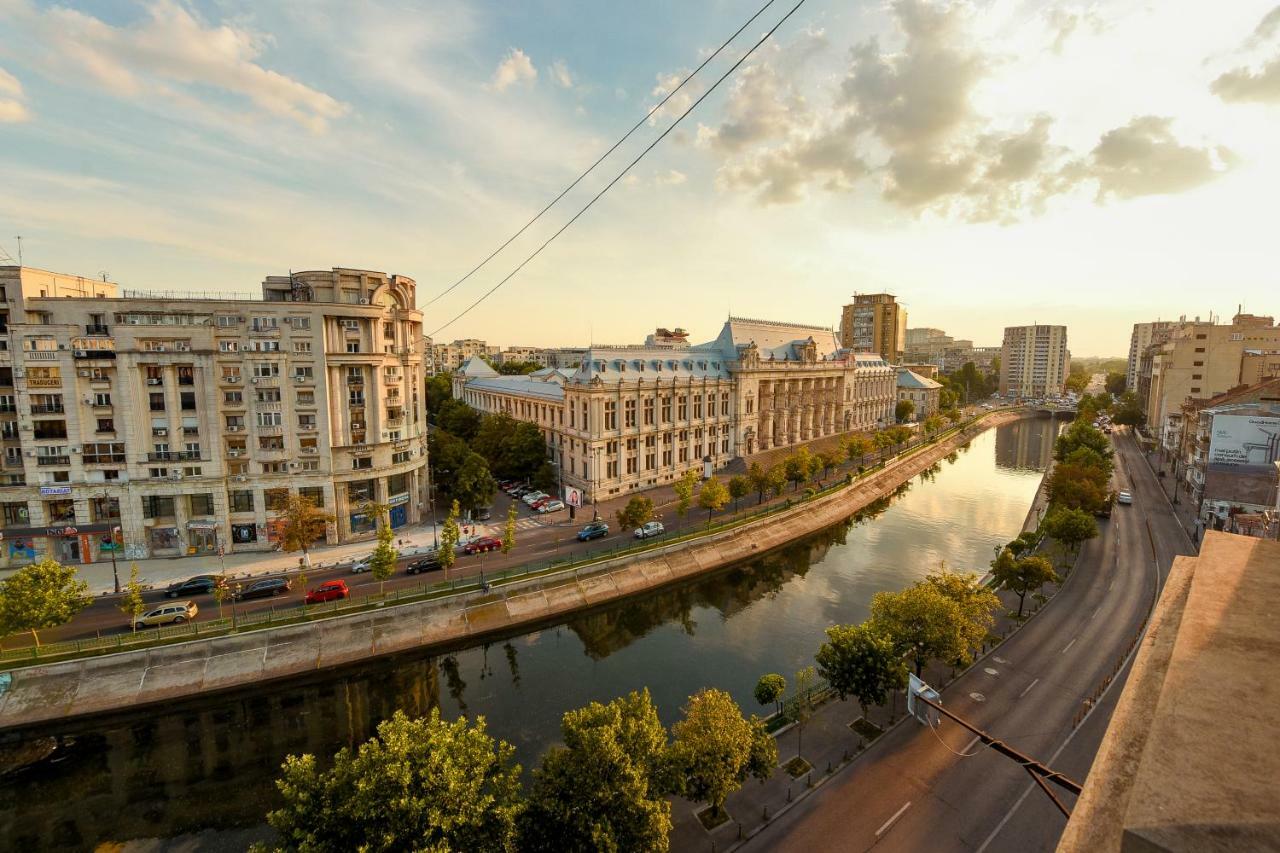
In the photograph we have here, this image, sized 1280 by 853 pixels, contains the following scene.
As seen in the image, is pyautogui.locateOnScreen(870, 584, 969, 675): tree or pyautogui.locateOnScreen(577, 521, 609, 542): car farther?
pyautogui.locateOnScreen(577, 521, 609, 542): car

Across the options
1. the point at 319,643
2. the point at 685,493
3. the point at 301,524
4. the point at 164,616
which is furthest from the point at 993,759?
the point at 301,524

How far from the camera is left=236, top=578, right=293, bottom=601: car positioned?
44812mm

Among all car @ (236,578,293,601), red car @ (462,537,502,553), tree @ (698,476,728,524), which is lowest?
car @ (236,578,293,601)

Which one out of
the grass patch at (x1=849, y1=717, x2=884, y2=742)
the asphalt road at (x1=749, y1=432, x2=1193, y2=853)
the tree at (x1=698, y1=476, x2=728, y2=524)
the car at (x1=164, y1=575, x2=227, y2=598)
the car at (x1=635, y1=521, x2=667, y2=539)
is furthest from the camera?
the tree at (x1=698, y1=476, x2=728, y2=524)

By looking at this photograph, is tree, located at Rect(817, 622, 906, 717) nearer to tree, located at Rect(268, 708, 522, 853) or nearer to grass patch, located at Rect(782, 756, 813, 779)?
grass patch, located at Rect(782, 756, 813, 779)

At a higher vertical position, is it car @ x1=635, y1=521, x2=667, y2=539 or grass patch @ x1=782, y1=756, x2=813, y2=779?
car @ x1=635, y1=521, x2=667, y2=539

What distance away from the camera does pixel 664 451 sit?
270ft

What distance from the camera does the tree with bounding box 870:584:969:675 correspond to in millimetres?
30656

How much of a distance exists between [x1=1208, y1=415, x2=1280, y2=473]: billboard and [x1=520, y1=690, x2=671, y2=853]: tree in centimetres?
7773

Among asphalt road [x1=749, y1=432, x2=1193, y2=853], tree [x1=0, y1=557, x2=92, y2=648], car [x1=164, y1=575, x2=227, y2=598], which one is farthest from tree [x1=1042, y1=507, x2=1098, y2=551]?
tree [x1=0, y1=557, x2=92, y2=648]

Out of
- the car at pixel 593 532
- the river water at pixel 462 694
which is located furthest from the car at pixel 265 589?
the car at pixel 593 532

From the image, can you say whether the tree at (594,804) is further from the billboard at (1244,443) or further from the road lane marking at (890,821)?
the billboard at (1244,443)

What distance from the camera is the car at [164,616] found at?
3991 centimetres

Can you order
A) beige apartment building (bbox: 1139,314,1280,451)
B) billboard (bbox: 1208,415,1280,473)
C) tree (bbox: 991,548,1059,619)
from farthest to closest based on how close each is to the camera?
beige apartment building (bbox: 1139,314,1280,451), billboard (bbox: 1208,415,1280,473), tree (bbox: 991,548,1059,619)
